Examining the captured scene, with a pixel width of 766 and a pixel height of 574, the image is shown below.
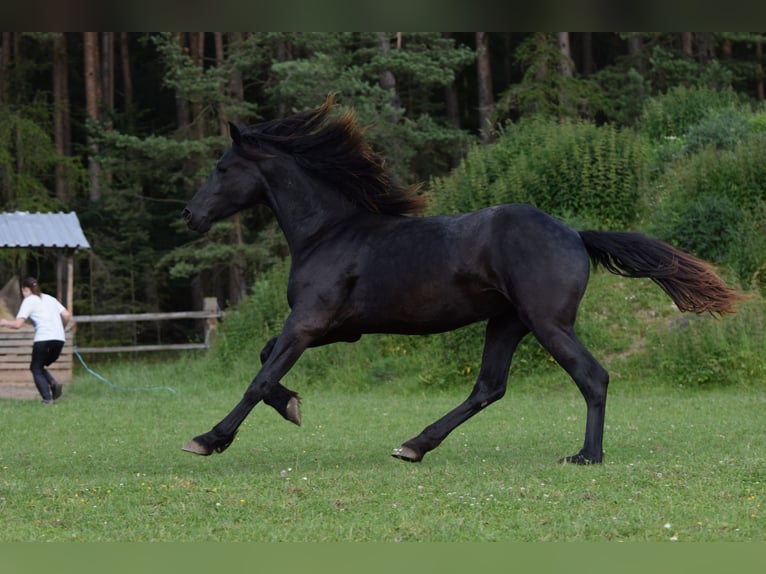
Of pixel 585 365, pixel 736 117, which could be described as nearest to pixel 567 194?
pixel 736 117

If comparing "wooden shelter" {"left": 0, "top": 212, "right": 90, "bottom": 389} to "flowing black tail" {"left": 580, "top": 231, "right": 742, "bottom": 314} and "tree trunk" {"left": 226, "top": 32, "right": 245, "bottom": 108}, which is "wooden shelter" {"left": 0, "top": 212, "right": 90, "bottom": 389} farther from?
"flowing black tail" {"left": 580, "top": 231, "right": 742, "bottom": 314}

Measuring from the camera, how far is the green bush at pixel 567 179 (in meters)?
18.2

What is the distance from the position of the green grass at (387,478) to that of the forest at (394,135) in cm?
578

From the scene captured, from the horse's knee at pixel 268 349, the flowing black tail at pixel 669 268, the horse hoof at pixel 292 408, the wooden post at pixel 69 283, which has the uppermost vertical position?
the flowing black tail at pixel 669 268

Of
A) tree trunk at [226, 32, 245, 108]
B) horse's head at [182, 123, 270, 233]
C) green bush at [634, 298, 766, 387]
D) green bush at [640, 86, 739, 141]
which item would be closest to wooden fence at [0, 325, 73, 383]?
green bush at [634, 298, 766, 387]

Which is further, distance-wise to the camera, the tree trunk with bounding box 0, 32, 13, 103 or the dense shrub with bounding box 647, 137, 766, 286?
the tree trunk with bounding box 0, 32, 13, 103

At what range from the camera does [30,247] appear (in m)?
19.3

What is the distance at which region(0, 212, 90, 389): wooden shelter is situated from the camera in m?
17.4

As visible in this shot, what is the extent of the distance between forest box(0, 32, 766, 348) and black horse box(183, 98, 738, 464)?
33.1 ft

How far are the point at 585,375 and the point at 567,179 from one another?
11.5 metres

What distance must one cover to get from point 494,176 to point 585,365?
1228 cm

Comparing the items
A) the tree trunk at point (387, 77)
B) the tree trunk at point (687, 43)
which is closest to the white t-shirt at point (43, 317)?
the tree trunk at point (387, 77)

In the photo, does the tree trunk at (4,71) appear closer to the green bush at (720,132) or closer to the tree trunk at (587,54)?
the tree trunk at (587,54)

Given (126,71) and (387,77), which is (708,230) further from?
(126,71)
